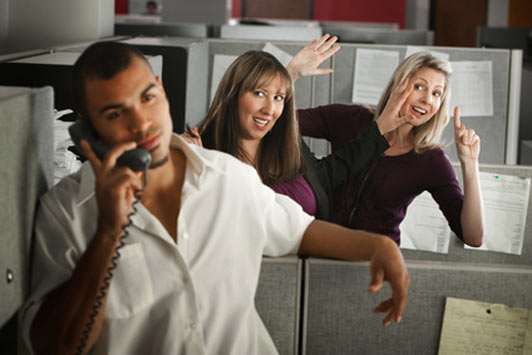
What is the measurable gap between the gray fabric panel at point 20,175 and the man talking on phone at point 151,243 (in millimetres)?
26

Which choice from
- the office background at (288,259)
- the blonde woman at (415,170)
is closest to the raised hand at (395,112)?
the blonde woman at (415,170)

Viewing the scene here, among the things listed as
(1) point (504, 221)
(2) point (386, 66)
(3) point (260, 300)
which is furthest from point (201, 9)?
(3) point (260, 300)

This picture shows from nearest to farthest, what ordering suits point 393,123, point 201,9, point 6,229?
1. point 6,229
2. point 393,123
3. point 201,9

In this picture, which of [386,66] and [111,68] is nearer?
[111,68]

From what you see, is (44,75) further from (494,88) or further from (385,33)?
(385,33)

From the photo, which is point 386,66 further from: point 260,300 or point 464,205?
point 260,300

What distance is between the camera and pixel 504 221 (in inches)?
66.7

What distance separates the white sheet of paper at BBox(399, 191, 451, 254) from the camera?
5.84ft

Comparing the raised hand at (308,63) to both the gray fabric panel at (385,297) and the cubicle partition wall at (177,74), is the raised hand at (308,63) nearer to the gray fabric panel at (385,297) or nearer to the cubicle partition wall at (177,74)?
the cubicle partition wall at (177,74)

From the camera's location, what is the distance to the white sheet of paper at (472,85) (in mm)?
2188

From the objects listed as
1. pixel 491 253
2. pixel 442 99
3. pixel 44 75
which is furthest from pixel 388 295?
pixel 491 253

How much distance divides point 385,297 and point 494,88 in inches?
56.7

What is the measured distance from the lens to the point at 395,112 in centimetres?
132

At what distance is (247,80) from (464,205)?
541mm
